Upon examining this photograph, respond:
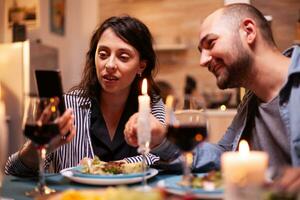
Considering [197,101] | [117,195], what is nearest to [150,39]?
[197,101]

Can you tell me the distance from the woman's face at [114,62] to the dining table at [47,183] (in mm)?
557

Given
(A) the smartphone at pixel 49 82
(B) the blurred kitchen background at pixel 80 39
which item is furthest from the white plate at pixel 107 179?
(B) the blurred kitchen background at pixel 80 39

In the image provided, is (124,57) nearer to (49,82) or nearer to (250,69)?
(250,69)

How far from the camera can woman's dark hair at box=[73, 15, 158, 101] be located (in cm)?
179

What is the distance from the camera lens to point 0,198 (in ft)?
3.09

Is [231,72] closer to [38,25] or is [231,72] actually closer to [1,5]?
[38,25]

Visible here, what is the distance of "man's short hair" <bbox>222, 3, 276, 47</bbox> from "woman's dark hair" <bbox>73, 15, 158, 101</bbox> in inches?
17.0

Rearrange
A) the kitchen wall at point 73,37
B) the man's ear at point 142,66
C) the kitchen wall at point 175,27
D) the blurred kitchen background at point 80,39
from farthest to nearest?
the kitchen wall at point 175,27 < the kitchen wall at point 73,37 < the blurred kitchen background at point 80,39 < the man's ear at point 142,66

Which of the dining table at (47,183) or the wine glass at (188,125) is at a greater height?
the wine glass at (188,125)

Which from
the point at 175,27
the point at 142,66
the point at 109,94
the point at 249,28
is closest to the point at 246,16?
the point at 249,28

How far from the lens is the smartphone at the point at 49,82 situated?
111cm

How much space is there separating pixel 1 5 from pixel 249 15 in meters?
3.51

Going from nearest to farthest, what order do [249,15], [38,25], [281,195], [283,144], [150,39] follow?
1. [281,195]
2. [283,144]
3. [249,15]
4. [150,39]
5. [38,25]

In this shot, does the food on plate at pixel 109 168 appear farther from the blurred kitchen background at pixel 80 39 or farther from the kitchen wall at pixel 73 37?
the kitchen wall at pixel 73 37
